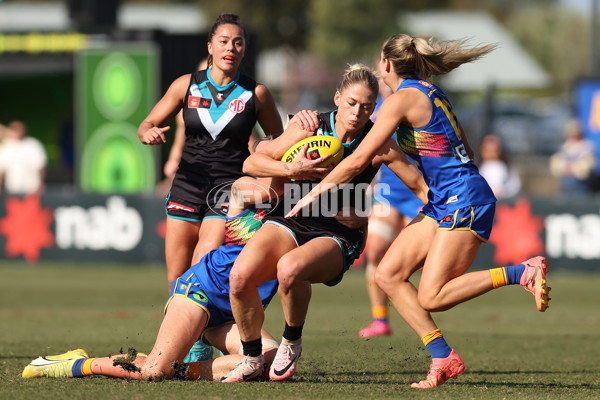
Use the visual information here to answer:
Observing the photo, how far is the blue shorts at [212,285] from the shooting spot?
262 inches

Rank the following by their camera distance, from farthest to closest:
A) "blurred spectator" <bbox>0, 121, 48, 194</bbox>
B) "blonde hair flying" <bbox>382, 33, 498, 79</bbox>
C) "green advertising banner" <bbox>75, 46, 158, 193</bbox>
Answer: "blurred spectator" <bbox>0, 121, 48, 194</bbox>, "green advertising banner" <bbox>75, 46, 158, 193</bbox>, "blonde hair flying" <bbox>382, 33, 498, 79</bbox>

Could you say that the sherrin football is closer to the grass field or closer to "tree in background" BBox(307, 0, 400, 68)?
the grass field

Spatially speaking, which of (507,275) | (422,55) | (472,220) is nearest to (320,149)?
(422,55)

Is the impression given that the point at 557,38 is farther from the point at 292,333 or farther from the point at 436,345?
the point at 292,333

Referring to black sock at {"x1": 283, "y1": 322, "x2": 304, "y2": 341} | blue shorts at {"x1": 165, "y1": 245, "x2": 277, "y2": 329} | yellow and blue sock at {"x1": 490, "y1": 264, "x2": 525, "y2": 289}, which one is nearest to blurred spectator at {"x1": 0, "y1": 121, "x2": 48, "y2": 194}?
blue shorts at {"x1": 165, "y1": 245, "x2": 277, "y2": 329}

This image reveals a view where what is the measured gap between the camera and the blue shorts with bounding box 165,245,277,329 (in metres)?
6.66

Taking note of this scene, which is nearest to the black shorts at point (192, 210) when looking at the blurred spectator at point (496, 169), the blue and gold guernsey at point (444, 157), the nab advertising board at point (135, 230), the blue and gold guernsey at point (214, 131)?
the blue and gold guernsey at point (214, 131)

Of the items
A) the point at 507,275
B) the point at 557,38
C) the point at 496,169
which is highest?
the point at 557,38

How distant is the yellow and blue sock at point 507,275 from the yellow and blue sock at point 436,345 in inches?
19.2

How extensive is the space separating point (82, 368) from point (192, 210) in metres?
1.51

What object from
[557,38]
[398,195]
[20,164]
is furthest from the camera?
[557,38]

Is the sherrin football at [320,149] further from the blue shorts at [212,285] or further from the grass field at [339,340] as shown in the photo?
the grass field at [339,340]

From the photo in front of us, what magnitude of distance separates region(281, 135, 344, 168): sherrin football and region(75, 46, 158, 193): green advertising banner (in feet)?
41.7

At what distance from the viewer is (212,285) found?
263 inches
